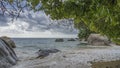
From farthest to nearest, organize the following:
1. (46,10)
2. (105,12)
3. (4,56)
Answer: (4,56), (46,10), (105,12)

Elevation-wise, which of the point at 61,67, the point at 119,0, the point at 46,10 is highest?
the point at 119,0

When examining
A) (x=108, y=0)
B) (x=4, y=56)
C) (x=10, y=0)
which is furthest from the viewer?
(x=4, y=56)

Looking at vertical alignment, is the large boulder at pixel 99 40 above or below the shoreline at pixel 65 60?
below

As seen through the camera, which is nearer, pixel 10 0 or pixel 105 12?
pixel 105 12

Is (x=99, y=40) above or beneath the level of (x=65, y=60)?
beneath

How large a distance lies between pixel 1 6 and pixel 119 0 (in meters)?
3.35

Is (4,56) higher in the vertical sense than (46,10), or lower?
lower

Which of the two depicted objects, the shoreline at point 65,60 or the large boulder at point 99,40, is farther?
the large boulder at point 99,40

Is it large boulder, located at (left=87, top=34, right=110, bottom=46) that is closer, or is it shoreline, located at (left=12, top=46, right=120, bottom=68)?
shoreline, located at (left=12, top=46, right=120, bottom=68)

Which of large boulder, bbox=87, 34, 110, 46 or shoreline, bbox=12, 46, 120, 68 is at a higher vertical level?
shoreline, bbox=12, 46, 120, 68

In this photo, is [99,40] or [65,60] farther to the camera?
[99,40]

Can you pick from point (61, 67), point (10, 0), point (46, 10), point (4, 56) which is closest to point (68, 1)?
point (46, 10)

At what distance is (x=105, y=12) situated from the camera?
516 centimetres

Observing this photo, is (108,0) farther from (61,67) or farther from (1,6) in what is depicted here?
(61,67)
